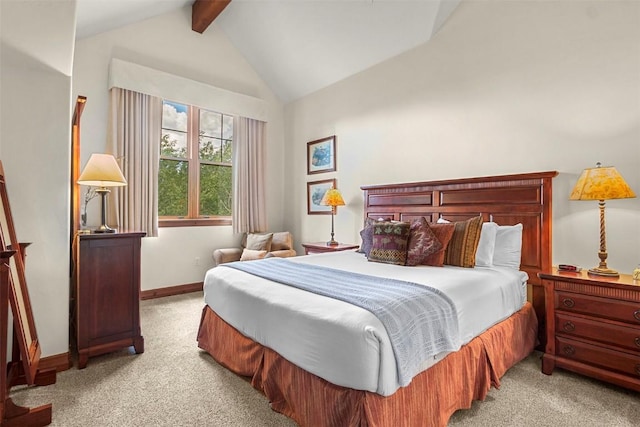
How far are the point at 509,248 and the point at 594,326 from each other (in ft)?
2.44

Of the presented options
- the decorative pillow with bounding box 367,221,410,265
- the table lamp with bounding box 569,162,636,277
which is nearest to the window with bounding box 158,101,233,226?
the decorative pillow with bounding box 367,221,410,265

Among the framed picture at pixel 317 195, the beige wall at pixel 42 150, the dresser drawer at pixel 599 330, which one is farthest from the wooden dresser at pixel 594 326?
the beige wall at pixel 42 150

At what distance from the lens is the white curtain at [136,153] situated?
3.94 metres

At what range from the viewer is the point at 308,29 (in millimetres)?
4203

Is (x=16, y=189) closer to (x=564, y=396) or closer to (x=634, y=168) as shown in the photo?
(x=564, y=396)

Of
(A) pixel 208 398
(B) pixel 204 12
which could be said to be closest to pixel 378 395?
(A) pixel 208 398

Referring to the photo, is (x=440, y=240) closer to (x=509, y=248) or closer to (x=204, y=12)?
(x=509, y=248)

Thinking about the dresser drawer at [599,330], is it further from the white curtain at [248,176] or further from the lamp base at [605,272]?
the white curtain at [248,176]

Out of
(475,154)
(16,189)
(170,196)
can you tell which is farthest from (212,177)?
(475,154)

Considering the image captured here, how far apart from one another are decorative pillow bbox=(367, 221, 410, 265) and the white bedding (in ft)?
0.31

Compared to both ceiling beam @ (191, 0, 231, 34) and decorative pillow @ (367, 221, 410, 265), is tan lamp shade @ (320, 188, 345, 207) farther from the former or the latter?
ceiling beam @ (191, 0, 231, 34)

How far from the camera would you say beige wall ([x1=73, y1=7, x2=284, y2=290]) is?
3879 mm

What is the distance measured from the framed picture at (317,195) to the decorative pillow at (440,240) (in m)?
2.17

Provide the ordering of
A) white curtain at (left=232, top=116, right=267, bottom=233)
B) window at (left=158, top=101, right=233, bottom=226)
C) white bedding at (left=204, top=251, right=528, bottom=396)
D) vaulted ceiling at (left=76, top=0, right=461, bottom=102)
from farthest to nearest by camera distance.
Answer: white curtain at (left=232, top=116, right=267, bottom=233), window at (left=158, top=101, right=233, bottom=226), vaulted ceiling at (left=76, top=0, right=461, bottom=102), white bedding at (left=204, top=251, right=528, bottom=396)
